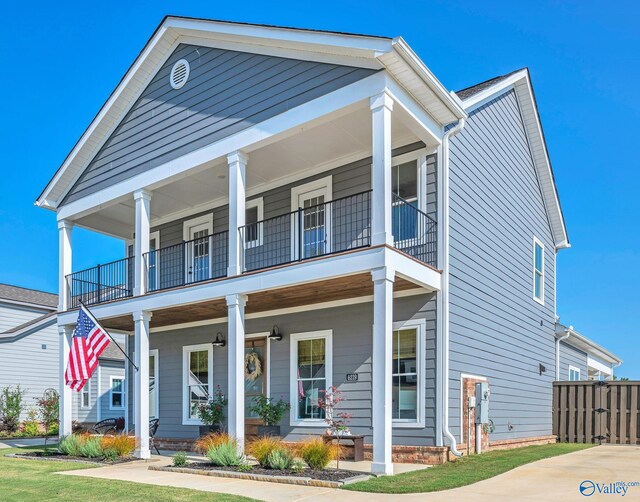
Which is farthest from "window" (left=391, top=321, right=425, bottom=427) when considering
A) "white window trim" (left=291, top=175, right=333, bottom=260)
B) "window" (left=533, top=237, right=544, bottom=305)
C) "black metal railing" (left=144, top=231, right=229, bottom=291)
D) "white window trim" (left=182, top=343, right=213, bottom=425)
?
"window" (left=533, top=237, right=544, bottom=305)

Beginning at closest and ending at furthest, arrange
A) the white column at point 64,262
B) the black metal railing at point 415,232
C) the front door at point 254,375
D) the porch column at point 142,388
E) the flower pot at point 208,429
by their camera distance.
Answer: the black metal railing at point 415,232
the porch column at point 142,388
the front door at point 254,375
the flower pot at point 208,429
the white column at point 64,262

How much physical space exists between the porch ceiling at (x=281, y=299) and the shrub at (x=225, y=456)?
292 cm

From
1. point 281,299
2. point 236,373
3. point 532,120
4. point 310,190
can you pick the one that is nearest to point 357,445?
point 236,373

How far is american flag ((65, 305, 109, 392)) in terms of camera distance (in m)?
13.5

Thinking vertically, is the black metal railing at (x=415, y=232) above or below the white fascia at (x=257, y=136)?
below

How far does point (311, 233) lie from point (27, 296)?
806 inches

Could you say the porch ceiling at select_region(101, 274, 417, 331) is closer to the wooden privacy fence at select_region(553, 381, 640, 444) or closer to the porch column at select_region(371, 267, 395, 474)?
the porch column at select_region(371, 267, 395, 474)

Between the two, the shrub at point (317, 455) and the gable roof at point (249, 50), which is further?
the gable roof at point (249, 50)

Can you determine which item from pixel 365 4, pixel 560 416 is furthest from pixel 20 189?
pixel 560 416

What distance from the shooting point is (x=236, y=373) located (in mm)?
11375

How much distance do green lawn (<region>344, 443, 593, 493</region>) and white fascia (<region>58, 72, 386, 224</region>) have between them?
19.6ft

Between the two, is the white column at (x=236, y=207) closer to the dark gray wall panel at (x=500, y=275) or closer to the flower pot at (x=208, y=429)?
the dark gray wall panel at (x=500, y=275)

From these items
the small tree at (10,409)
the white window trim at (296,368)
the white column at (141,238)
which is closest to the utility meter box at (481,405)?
the white window trim at (296,368)

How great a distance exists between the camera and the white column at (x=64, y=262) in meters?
16.1
